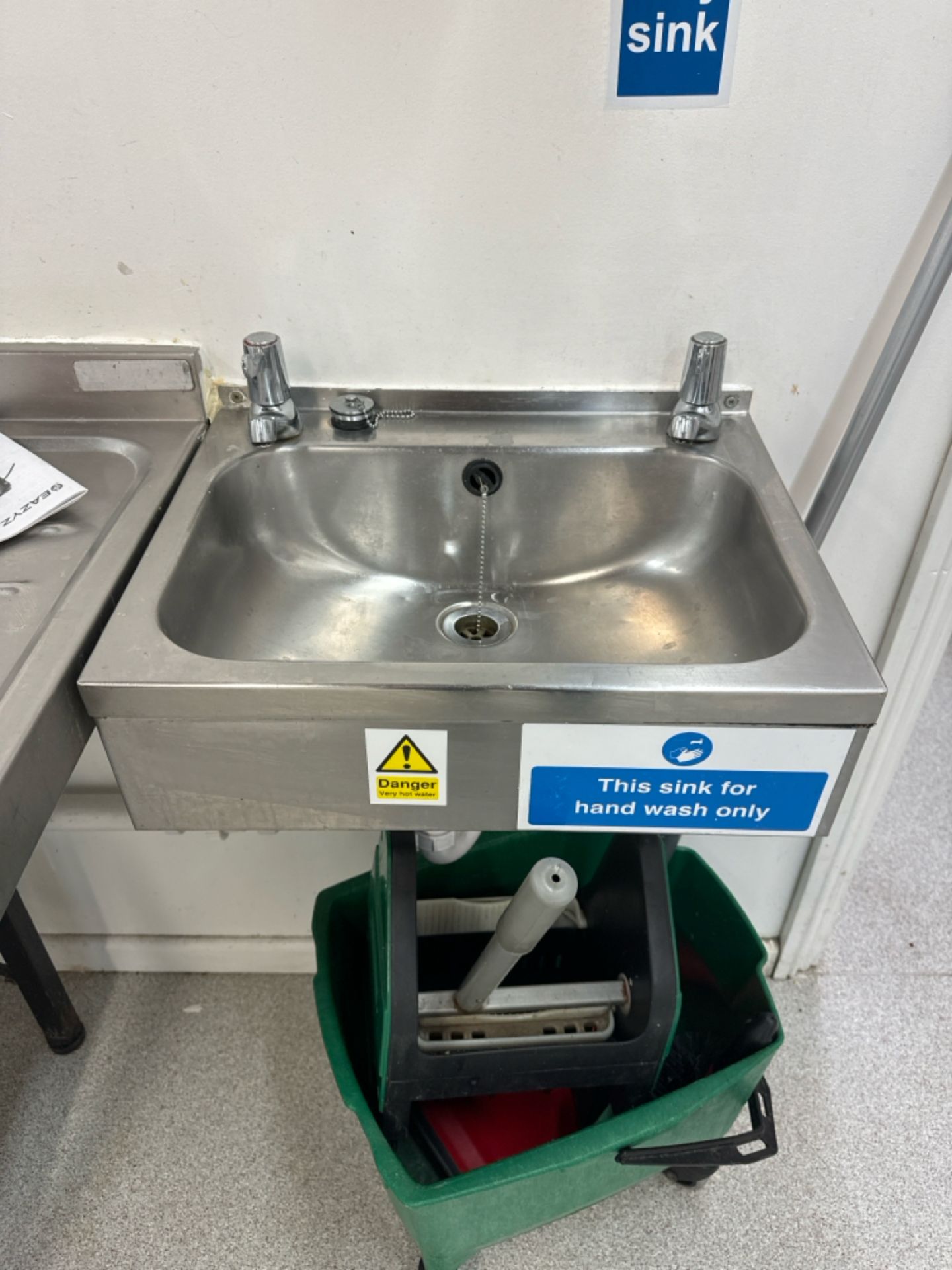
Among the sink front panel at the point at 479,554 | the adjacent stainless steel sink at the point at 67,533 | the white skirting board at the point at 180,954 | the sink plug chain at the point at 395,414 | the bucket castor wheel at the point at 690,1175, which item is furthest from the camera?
the white skirting board at the point at 180,954

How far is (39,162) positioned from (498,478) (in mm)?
554

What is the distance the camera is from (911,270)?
0.85m

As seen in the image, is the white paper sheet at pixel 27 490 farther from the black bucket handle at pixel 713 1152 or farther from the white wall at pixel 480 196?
the black bucket handle at pixel 713 1152

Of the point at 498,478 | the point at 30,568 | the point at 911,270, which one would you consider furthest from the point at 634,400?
the point at 30,568

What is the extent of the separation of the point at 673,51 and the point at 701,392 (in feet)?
1.00

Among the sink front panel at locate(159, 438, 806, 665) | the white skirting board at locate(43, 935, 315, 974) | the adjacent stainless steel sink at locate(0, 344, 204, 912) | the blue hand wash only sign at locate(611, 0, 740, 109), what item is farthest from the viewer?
the white skirting board at locate(43, 935, 315, 974)

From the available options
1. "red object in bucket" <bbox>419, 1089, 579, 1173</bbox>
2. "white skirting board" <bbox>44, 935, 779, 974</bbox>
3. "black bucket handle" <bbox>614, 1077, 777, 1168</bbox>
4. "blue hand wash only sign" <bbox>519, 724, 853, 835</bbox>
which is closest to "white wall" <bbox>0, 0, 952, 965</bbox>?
"blue hand wash only sign" <bbox>519, 724, 853, 835</bbox>

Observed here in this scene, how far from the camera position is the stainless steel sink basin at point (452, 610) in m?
0.63

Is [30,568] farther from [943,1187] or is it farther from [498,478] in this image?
[943,1187]

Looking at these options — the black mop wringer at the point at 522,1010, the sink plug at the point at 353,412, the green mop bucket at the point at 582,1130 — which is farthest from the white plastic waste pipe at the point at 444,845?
the sink plug at the point at 353,412

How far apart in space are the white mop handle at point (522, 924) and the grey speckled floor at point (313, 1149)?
519 mm

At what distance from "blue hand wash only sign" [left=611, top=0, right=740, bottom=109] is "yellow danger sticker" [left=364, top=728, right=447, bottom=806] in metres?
0.62

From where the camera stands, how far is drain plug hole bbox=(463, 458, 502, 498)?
907mm

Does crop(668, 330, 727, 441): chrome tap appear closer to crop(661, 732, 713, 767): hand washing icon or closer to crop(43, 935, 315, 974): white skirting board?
crop(661, 732, 713, 767): hand washing icon
